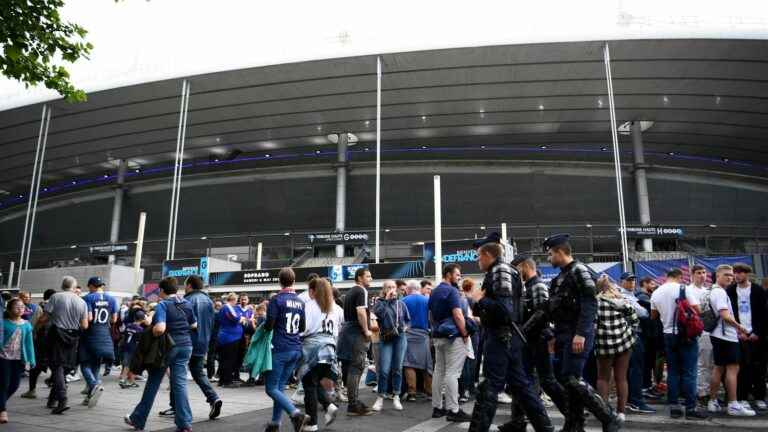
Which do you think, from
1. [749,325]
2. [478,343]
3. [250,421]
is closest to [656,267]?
[478,343]

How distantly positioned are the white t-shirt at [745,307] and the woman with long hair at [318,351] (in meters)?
4.88

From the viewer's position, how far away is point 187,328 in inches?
232

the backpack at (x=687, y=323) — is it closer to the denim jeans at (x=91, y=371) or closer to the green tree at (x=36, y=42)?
the denim jeans at (x=91, y=371)

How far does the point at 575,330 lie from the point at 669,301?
2449 millimetres

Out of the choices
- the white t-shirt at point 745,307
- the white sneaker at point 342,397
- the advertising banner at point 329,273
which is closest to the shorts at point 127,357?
the white sneaker at point 342,397

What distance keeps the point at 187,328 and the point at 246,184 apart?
28423 mm

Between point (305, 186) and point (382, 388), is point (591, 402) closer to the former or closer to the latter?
point (382, 388)

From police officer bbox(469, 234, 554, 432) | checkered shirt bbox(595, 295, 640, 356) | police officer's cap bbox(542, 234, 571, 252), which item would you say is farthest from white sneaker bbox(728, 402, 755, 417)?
police officer's cap bbox(542, 234, 571, 252)

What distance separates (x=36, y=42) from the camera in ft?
24.0

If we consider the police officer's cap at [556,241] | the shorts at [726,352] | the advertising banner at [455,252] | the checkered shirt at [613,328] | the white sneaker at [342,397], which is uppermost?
the advertising banner at [455,252]

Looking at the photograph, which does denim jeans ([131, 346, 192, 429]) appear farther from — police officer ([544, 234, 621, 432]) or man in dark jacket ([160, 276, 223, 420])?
police officer ([544, 234, 621, 432])

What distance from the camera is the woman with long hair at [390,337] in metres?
7.25

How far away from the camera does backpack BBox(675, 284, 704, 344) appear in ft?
19.9

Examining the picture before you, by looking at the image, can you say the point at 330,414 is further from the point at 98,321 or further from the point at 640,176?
the point at 640,176
